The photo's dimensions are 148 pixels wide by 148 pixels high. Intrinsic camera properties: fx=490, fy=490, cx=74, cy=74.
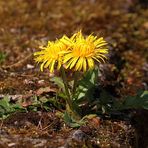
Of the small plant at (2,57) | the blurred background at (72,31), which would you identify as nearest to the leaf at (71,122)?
the blurred background at (72,31)

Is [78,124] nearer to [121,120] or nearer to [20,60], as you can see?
[121,120]

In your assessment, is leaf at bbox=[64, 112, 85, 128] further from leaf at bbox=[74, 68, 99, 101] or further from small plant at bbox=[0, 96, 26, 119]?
small plant at bbox=[0, 96, 26, 119]

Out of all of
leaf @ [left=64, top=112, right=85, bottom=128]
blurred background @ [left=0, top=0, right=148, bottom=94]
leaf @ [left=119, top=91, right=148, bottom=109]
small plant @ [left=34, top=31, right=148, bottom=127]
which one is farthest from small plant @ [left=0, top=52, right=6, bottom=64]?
leaf @ [left=119, top=91, right=148, bottom=109]

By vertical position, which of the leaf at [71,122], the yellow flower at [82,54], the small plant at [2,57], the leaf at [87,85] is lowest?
the leaf at [71,122]

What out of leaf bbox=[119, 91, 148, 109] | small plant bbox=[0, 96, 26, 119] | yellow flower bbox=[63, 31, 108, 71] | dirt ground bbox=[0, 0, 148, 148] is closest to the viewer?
yellow flower bbox=[63, 31, 108, 71]

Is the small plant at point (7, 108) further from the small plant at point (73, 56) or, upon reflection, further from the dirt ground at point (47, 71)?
the small plant at point (73, 56)

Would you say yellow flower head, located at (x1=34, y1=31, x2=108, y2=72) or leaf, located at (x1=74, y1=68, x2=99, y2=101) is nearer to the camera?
yellow flower head, located at (x1=34, y1=31, x2=108, y2=72)

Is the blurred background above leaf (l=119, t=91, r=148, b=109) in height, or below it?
above

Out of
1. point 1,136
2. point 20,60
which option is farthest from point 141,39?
point 1,136

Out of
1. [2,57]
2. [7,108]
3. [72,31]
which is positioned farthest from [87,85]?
[72,31]

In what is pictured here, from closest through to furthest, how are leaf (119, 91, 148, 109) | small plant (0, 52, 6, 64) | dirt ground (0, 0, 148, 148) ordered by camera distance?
dirt ground (0, 0, 148, 148), leaf (119, 91, 148, 109), small plant (0, 52, 6, 64)
